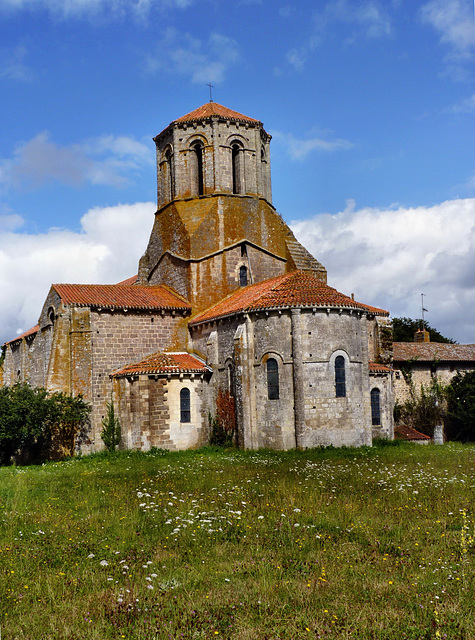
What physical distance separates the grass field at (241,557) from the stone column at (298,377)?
6.39 m

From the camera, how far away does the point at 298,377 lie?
76.1 feet

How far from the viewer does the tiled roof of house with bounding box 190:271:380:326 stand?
23.6m

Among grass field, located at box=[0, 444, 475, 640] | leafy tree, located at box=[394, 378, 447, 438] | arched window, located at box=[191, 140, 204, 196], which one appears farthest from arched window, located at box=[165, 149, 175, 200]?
grass field, located at box=[0, 444, 475, 640]

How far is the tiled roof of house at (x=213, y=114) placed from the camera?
103 feet

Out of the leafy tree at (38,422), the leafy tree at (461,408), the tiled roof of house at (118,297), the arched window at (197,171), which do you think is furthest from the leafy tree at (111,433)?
the leafy tree at (461,408)

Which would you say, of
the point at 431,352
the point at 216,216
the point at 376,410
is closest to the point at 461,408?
the point at 431,352

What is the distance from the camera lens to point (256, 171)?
31.9m

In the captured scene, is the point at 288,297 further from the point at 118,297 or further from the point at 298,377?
the point at 118,297

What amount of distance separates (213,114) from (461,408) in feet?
74.2

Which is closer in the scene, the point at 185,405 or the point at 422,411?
the point at 185,405

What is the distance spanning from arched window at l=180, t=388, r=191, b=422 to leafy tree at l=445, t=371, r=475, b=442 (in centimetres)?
1792

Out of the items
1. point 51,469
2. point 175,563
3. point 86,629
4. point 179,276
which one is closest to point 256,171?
point 179,276

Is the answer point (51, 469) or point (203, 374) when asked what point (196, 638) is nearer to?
point (51, 469)

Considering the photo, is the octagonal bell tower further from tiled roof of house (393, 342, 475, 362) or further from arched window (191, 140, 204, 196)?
tiled roof of house (393, 342, 475, 362)
